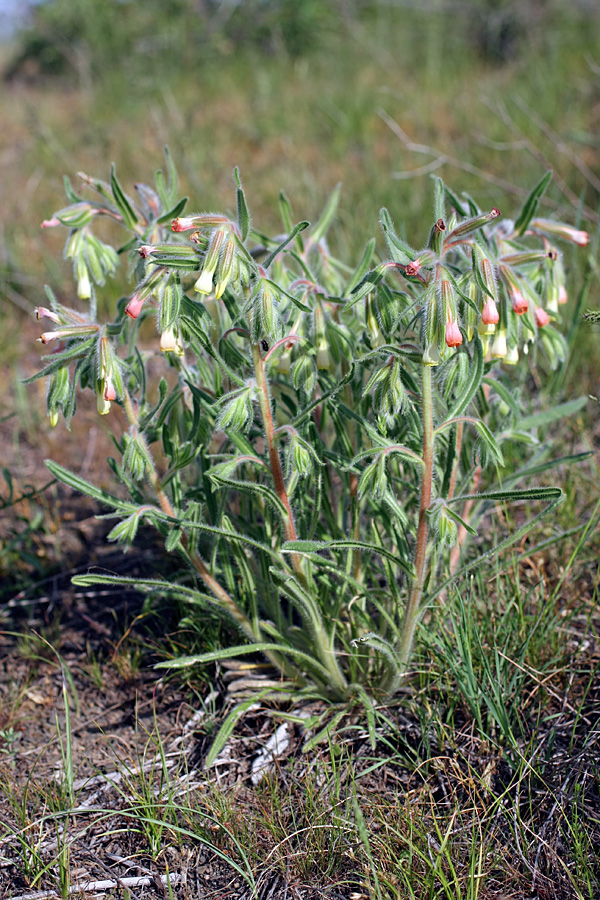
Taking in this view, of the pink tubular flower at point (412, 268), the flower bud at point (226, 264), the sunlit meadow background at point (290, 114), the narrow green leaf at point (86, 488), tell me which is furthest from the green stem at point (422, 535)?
the sunlit meadow background at point (290, 114)

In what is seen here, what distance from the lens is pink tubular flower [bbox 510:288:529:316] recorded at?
1666 millimetres

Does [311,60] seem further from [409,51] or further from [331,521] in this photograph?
[331,521]

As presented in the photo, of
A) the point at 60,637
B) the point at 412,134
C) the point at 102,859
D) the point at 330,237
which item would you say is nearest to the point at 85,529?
the point at 60,637

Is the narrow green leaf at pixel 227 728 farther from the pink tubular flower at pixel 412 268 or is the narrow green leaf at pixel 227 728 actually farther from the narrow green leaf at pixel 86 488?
the pink tubular flower at pixel 412 268

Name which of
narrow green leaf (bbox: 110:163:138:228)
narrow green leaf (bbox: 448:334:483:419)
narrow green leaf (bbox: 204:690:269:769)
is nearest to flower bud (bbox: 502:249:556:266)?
narrow green leaf (bbox: 448:334:483:419)

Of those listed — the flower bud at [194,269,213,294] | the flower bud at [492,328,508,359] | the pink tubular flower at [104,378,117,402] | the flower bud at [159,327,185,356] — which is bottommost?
the flower bud at [492,328,508,359]

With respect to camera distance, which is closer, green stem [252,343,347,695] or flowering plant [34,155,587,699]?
flowering plant [34,155,587,699]

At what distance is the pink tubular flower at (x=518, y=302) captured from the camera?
167 cm

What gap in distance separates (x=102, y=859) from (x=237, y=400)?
3.89 feet

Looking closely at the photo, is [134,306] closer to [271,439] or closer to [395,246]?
[271,439]

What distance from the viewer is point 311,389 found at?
71.1 inches

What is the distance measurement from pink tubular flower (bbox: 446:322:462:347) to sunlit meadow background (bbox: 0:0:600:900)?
852 mm

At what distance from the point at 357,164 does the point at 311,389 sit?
3985 mm

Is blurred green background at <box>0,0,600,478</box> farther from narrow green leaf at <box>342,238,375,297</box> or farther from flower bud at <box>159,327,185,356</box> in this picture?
flower bud at <box>159,327,185,356</box>
